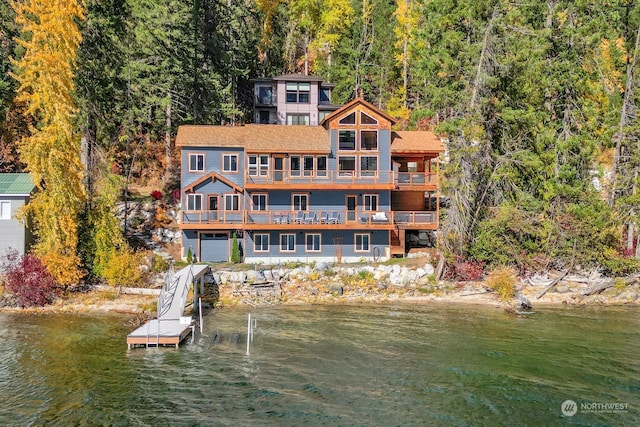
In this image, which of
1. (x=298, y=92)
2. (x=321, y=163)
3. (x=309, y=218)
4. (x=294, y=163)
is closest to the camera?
(x=309, y=218)

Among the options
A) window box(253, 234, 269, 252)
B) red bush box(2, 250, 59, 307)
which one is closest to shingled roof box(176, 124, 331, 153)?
window box(253, 234, 269, 252)

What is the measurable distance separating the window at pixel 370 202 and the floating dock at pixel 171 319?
12.3 meters

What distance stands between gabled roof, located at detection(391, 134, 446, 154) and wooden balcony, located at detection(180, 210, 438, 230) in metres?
4.59

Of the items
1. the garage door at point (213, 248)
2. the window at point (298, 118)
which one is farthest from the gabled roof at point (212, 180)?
the window at point (298, 118)

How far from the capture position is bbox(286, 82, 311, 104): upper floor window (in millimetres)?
48469

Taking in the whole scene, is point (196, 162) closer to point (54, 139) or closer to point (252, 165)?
point (252, 165)

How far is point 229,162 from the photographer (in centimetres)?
3688

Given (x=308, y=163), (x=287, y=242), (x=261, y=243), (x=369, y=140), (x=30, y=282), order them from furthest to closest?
(x=369, y=140) → (x=308, y=163) → (x=287, y=242) → (x=261, y=243) → (x=30, y=282)

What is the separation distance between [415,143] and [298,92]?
49.8ft

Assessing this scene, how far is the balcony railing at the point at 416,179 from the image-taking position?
37.2 metres

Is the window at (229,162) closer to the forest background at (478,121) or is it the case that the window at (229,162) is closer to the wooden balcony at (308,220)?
the wooden balcony at (308,220)

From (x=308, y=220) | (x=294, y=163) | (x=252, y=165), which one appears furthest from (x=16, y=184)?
(x=308, y=220)

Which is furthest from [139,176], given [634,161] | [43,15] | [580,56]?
[634,161]

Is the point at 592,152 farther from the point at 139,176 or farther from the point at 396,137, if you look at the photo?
the point at 139,176
